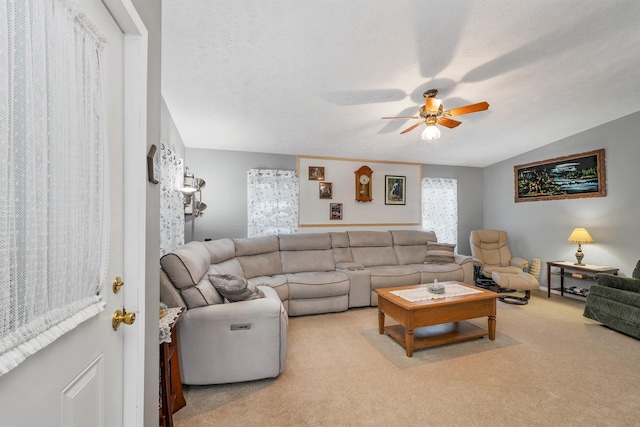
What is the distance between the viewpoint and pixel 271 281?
11.4 ft

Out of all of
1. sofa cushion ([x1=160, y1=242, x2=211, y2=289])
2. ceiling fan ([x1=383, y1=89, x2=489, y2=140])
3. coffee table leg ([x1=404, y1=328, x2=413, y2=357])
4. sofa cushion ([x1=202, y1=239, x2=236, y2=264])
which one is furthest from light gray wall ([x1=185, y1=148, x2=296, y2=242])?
coffee table leg ([x1=404, y1=328, x2=413, y2=357])

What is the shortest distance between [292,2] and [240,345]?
2350mm

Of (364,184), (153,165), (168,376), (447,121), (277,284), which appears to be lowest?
(168,376)

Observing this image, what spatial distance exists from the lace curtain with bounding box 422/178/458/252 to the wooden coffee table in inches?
104

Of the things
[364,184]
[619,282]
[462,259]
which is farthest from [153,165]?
[619,282]

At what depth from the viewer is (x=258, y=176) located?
14.5 ft

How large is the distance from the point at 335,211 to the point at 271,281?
1.87 metres

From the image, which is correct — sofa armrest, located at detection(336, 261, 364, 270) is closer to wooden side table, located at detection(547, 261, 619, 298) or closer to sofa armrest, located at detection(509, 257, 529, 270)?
sofa armrest, located at detection(509, 257, 529, 270)

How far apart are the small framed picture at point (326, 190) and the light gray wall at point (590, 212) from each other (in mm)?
3397

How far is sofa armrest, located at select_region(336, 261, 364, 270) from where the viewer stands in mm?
3982

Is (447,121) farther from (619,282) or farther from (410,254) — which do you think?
(619,282)

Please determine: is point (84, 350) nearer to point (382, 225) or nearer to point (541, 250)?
point (382, 225)

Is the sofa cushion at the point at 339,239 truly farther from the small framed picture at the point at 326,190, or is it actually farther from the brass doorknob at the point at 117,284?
the brass doorknob at the point at 117,284

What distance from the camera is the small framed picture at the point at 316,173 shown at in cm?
473
